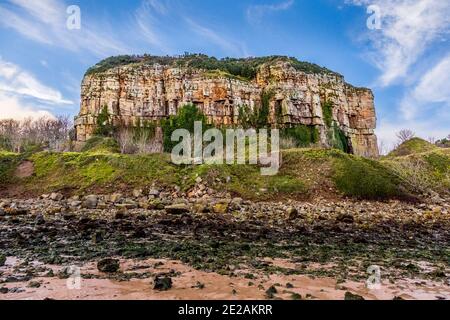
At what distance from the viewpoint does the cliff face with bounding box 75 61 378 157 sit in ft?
266

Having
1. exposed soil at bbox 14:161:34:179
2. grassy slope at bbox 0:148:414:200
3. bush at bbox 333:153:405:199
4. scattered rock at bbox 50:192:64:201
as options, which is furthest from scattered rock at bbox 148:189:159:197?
exposed soil at bbox 14:161:34:179

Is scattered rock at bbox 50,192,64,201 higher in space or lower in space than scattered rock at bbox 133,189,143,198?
lower

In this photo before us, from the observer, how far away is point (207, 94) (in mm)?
81562

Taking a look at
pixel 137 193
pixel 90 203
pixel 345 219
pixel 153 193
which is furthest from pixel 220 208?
pixel 137 193

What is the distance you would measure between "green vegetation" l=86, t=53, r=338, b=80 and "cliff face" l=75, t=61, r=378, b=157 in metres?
2.72

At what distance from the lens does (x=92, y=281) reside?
7348 mm

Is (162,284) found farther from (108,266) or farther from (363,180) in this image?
(363,180)

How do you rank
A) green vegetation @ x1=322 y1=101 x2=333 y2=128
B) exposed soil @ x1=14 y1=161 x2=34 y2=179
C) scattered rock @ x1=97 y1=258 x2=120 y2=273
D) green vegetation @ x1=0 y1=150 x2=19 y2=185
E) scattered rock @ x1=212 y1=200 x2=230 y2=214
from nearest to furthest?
scattered rock @ x1=97 y1=258 x2=120 y2=273
scattered rock @ x1=212 y1=200 x2=230 y2=214
green vegetation @ x1=0 y1=150 x2=19 y2=185
exposed soil @ x1=14 y1=161 x2=34 y2=179
green vegetation @ x1=322 y1=101 x2=333 y2=128

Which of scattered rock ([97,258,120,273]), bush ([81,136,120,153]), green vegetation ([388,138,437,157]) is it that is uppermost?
green vegetation ([388,138,437,157])

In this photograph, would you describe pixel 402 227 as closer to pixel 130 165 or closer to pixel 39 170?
pixel 130 165

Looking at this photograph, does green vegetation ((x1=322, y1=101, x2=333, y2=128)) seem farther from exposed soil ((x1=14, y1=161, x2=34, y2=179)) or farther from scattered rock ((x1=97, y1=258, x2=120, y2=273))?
scattered rock ((x1=97, y1=258, x2=120, y2=273))

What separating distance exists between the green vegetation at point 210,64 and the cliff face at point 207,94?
272 centimetres

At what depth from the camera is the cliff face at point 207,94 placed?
81062mm
